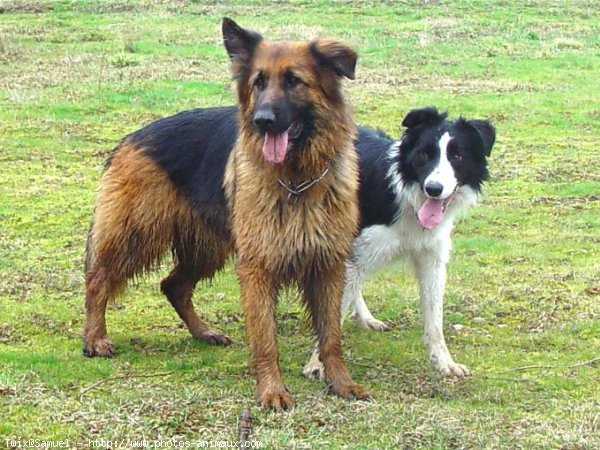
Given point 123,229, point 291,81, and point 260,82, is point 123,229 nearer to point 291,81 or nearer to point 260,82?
point 260,82

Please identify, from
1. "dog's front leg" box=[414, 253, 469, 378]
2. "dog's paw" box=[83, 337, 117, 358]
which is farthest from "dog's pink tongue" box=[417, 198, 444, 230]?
"dog's paw" box=[83, 337, 117, 358]

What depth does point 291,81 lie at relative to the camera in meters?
5.90

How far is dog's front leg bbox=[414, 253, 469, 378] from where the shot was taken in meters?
7.07

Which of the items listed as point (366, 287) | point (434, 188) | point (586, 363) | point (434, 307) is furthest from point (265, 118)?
point (366, 287)

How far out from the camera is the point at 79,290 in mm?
8742

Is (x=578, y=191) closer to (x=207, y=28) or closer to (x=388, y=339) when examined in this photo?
(x=388, y=339)

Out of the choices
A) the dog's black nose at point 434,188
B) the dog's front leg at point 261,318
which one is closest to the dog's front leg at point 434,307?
the dog's black nose at point 434,188

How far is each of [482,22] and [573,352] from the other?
66.4ft

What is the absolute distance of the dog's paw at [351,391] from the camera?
627 centimetres

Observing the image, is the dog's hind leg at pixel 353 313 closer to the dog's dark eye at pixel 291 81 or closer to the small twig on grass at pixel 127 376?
the small twig on grass at pixel 127 376

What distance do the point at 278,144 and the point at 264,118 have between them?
266mm

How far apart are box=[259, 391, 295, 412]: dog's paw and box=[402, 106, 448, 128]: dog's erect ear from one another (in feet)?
6.53

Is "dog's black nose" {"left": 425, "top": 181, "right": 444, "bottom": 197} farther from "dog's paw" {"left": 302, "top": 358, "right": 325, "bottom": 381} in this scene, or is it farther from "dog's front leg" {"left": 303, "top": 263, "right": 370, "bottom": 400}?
"dog's paw" {"left": 302, "top": 358, "right": 325, "bottom": 381}

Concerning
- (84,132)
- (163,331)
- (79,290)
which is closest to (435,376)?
(163,331)
